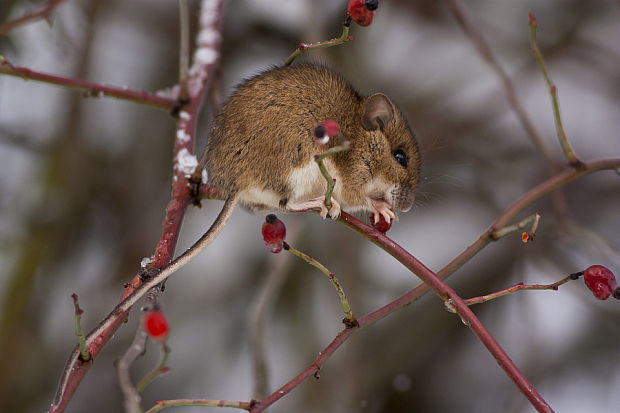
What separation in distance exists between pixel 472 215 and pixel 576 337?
1.03m

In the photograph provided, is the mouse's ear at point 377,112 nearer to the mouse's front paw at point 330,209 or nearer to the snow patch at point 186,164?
the mouse's front paw at point 330,209

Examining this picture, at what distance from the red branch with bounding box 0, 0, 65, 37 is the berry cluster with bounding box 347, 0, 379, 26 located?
3.54 feet

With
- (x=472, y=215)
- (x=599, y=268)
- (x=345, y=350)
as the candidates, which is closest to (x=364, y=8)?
(x=599, y=268)

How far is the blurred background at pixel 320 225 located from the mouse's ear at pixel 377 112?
4.36 ft

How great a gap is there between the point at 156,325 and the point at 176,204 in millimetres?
750

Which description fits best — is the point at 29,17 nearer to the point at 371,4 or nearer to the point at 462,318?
the point at 371,4

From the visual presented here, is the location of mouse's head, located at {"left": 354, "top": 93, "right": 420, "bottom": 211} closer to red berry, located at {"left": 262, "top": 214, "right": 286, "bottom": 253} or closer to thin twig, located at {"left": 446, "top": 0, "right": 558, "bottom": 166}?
thin twig, located at {"left": 446, "top": 0, "right": 558, "bottom": 166}

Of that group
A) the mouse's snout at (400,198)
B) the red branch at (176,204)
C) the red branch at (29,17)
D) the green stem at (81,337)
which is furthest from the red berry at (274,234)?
the red branch at (29,17)

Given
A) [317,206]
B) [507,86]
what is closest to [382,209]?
[317,206]

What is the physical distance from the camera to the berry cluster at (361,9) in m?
1.74

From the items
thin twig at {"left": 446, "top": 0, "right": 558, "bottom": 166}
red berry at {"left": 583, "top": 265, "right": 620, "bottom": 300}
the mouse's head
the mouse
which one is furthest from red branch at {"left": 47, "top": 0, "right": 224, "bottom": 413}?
red berry at {"left": 583, "top": 265, "right": 620, "bottom": 300}

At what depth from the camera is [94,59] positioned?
13.5 ft

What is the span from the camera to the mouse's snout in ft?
8.43

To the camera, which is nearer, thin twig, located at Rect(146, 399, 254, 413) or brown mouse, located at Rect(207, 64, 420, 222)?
thin twig, located at Rect(146, 399, 254, 413)
